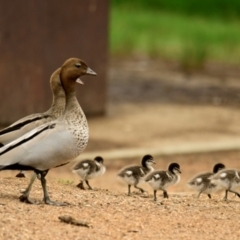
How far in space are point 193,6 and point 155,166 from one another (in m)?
29.2

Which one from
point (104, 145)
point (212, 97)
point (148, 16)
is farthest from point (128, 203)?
point (148, 16)

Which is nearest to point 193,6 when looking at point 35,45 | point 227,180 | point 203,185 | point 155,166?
point 35,45

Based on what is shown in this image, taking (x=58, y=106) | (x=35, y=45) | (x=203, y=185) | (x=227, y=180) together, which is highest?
(x=58, y=106)

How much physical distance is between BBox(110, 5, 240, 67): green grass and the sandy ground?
0.93 meters

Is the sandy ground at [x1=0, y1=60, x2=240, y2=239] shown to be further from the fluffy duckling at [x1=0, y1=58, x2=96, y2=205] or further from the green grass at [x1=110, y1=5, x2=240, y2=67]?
the green grass at [x1=110, y1=5, x2=240, y2=67]

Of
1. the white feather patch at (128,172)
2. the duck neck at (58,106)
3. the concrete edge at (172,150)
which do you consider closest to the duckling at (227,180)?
the white feather patch at (128,172)

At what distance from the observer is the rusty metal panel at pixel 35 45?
16859mm

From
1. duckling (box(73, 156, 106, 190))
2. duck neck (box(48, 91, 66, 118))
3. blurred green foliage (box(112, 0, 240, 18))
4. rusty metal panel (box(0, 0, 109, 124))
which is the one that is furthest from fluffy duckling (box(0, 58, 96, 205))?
blurred green foliage (box(112, 0, 240, 18))

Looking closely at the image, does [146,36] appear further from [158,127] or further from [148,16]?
[158,127]

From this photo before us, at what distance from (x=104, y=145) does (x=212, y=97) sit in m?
6.11

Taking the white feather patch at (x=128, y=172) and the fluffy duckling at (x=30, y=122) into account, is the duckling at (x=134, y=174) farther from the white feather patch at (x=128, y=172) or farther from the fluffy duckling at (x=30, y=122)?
the fluffy duckling at (x=30, y=122)

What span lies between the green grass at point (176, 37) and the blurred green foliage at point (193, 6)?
4.68 ft

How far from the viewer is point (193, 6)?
4288cm

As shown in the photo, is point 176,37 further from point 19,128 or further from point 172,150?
point 19,128
